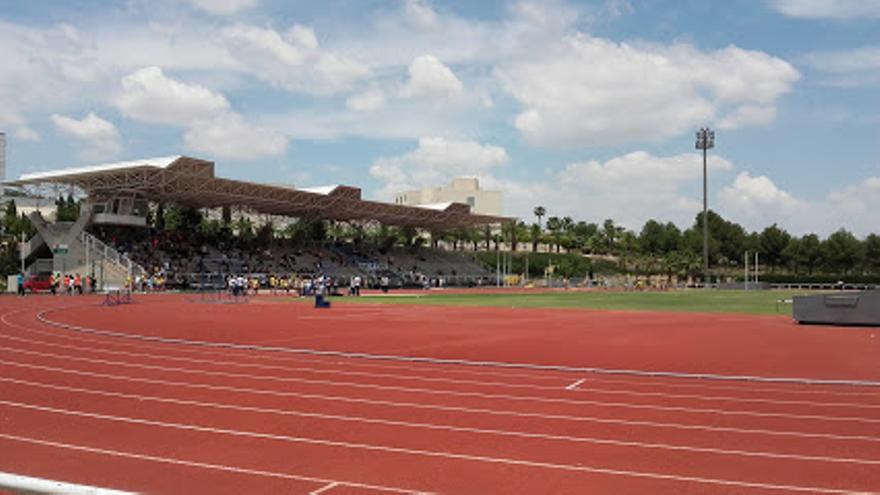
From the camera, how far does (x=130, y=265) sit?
51.0 metres

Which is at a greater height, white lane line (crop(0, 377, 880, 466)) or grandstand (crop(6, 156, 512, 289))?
grandstand (crop(6, 156, 512, 289))

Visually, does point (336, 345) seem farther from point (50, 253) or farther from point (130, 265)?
point (50, 253)

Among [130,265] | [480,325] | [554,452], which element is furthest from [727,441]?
[130,265]

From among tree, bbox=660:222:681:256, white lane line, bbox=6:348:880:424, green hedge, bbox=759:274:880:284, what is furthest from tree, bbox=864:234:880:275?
white lane line, bbox=6:348:880:424

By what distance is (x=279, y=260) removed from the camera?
67938 millimetres

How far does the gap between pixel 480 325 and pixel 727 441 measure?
17.0 metres

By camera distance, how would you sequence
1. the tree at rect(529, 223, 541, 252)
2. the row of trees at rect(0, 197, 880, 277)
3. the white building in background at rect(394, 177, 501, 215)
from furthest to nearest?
the white building in background at rect(394, 177, 501, 215) < the tree at rect(529, 223, 541, 252) < the row of trees at rect(0, 197, 880, 277)

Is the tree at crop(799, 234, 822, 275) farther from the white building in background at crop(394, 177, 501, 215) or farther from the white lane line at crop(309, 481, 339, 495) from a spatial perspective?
the white lane line at crop(309, 481, 339, 495)

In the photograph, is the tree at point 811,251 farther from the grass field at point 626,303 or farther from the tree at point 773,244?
the grass field at point 626,303

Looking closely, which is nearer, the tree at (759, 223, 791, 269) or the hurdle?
the hurdle

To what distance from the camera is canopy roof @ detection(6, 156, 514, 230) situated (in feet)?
164

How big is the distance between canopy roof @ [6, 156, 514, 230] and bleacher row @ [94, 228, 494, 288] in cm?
349

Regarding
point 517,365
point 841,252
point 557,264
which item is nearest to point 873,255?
point 841,252

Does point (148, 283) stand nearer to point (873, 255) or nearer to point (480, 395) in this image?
point (480, 395)
